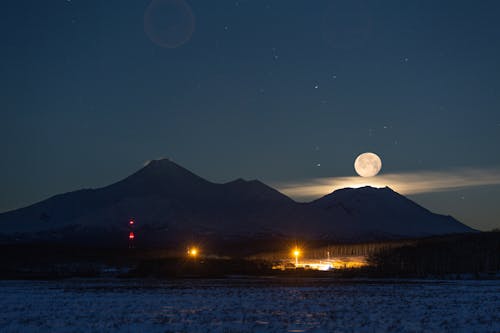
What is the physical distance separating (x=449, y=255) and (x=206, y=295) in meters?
98.4

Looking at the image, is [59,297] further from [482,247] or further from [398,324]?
[482,247]

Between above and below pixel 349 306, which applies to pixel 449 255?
above

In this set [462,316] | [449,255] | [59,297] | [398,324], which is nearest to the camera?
[398,324]

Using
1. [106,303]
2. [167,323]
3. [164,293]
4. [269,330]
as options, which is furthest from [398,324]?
[164,293]

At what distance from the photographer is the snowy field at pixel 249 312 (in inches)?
1288

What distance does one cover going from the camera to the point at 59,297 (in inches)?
2029

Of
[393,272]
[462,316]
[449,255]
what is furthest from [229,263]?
[462,316]

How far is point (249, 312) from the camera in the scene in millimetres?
39062

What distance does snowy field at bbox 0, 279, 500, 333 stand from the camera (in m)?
32.7

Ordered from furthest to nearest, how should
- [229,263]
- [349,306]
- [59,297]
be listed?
[229,263], [59,297], [349,306]

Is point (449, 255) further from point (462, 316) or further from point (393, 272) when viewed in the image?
point (462, 316)

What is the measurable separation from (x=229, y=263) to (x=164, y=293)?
233 feet

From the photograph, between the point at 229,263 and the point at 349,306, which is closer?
the point at 349,306

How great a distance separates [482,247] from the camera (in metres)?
142
